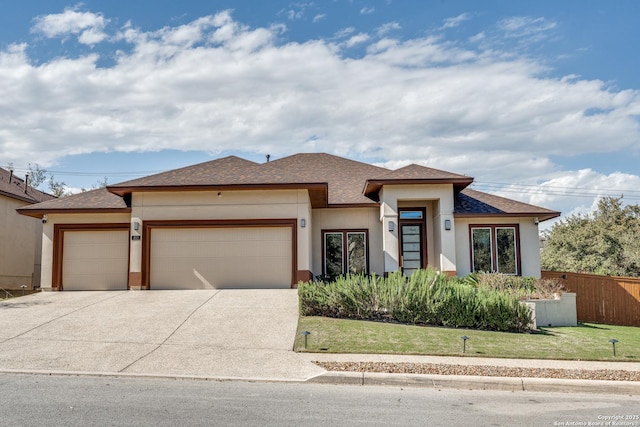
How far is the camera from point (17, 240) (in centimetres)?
2500

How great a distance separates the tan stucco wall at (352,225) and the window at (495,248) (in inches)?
143

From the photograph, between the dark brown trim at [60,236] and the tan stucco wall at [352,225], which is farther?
the tan stucco wall at [352,225]

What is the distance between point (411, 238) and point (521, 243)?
164 inches

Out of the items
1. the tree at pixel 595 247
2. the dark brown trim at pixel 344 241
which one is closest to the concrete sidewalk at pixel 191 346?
the dark brown trim at pixel 344 241

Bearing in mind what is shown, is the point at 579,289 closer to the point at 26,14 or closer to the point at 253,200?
the point at 253,200

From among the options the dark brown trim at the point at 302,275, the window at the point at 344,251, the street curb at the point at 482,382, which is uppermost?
the window at the point at 344,251

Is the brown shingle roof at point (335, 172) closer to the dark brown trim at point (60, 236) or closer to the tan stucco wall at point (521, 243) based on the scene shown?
the tan stucco wall at point (521, 243)

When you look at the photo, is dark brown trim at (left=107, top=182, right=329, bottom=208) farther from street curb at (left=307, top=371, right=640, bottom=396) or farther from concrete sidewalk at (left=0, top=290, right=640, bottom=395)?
street curb at (left=307, top=371, right=640, bottom=396)

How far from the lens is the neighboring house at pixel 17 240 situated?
24.0 m

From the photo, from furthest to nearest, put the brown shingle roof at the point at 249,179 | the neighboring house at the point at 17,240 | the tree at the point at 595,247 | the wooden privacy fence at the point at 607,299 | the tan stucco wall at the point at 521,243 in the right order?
1. the tree at the point at 595,247
2. the neighboring house at the point at 17,240
3. the tan stucco wall at the point at 521,243
4. the wooden privacy fence at the point at 607,299
5. the brown shingle roof at the point at 249,179

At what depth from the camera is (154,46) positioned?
16.6 m

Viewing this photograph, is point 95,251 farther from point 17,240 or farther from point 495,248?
point 495,248

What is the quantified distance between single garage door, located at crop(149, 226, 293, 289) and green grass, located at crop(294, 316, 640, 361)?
5228mm

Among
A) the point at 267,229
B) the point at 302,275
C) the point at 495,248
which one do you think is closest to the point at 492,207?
the point at 495,248
